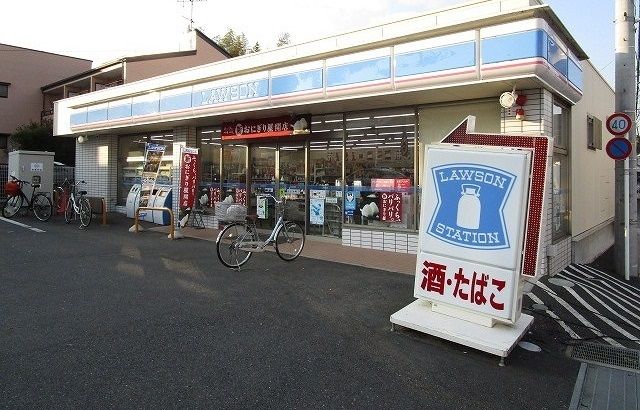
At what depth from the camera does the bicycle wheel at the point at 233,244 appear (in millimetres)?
7031

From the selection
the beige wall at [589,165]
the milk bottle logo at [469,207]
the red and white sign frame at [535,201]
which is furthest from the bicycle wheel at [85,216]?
the beige wall at [589,165]

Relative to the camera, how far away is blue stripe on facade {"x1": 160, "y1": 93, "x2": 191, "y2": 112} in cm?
1050

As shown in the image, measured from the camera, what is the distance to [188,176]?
10.7 m

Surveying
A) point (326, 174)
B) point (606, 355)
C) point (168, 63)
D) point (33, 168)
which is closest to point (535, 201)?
point (606, 355)

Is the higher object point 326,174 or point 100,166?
point 100,166

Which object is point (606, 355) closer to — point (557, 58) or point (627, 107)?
point (557, 58)

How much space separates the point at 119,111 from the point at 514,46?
35.6 ft

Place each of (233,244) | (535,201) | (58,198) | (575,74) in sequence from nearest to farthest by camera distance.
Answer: (535,201)
(233,244)
(575,74)
(58,198)

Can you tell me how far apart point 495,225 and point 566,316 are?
6.79 ft

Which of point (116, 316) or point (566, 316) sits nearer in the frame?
point (116, 316)

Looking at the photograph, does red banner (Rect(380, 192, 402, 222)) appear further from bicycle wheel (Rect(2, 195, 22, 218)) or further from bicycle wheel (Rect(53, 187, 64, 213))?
bicycle wheel (Rect(2, 195, 22, 218))

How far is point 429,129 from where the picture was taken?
8.06 meters

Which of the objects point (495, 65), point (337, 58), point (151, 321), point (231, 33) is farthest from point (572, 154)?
point (231, 33)

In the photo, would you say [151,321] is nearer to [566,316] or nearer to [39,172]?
[566,316]
